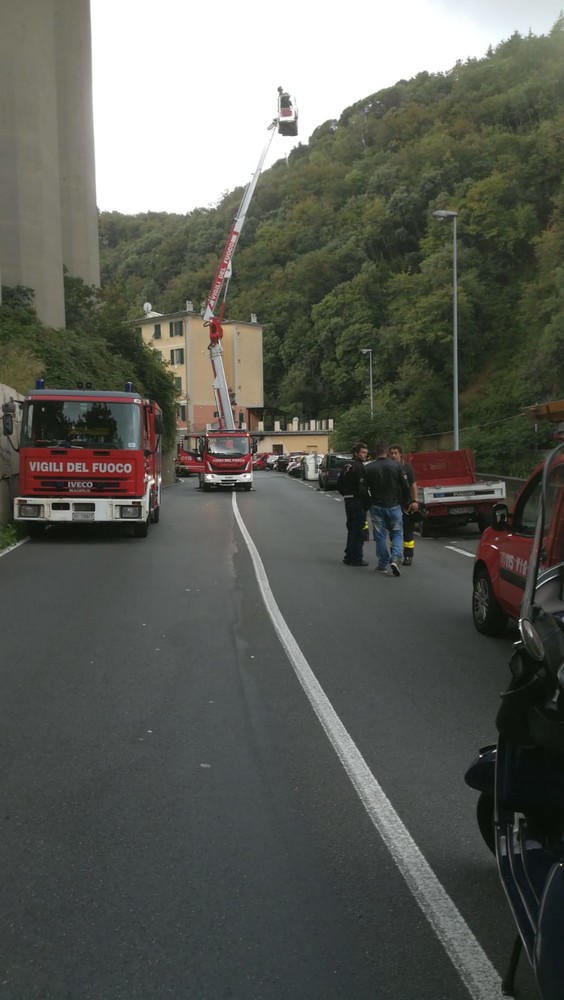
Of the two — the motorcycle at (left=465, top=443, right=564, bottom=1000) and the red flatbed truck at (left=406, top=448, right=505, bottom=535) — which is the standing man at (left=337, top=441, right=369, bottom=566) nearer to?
the red flatbed truck at (left=406, top=448, right=505, bottom=535)

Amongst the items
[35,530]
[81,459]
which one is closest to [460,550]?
[81,459]

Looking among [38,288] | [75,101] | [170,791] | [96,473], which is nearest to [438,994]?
[170,791]

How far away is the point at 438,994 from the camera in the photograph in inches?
111

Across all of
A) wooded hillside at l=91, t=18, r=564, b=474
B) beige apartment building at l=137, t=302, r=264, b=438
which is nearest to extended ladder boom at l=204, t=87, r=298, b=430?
wooded hillside at l=91, t=18, r=564, b=474

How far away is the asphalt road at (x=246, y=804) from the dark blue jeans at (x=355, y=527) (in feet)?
11.8

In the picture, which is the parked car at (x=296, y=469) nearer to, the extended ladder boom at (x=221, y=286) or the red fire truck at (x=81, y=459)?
the extended ladder boom at (x=221, y=286)

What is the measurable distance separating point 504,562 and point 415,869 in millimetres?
4793

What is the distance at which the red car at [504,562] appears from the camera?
7.63 meters

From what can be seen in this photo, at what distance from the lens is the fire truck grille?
640 inches

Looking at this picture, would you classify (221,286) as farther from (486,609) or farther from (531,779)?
(531,779)

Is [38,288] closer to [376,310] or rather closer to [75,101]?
[75,101]

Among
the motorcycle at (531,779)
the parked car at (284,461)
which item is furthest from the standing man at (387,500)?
the parked car at (284,461)

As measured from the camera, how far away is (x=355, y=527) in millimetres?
13414

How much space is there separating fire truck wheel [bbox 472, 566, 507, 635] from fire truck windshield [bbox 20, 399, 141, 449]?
9.39 m
